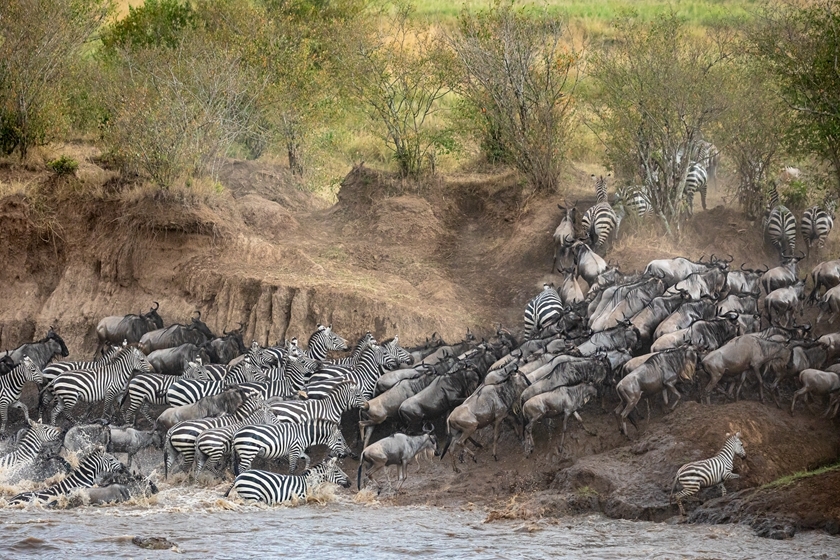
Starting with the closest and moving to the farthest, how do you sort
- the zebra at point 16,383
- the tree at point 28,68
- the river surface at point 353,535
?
the river surface at point 353,535
the zebra at point 16,383
the tree at point 28,68

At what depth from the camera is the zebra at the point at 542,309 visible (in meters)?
18.5

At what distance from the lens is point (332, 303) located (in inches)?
771

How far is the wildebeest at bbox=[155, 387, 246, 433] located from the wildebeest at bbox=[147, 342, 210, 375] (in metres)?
2.44

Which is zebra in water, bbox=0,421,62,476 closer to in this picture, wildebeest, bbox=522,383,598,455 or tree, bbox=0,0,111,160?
wildebeest, bbox=522,383,598,455

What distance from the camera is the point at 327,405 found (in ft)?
50.6

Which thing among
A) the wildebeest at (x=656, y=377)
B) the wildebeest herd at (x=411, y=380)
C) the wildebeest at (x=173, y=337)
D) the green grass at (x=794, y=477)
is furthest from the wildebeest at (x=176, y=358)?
the green grass at (x=794, y=477)

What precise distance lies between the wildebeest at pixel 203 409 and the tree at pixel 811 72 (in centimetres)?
1053

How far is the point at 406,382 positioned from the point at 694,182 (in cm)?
1062

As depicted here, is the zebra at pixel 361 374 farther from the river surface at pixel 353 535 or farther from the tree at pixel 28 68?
the tree at pixel 28 68

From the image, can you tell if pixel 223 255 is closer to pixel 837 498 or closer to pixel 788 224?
pixel 788 224

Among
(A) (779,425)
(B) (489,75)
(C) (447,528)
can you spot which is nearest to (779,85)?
(B) (489,75)

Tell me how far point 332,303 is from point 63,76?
10349 mm

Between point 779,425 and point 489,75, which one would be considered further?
point 489,75

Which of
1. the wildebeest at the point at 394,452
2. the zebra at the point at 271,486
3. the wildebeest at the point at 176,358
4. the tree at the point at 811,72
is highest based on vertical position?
the tree at the point at 811,72
